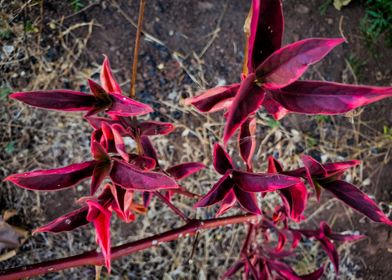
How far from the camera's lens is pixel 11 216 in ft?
6.28

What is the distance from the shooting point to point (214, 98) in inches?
35.4

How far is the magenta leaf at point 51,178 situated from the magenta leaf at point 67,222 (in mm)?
90

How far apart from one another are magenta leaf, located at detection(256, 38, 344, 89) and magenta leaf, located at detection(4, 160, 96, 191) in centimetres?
40

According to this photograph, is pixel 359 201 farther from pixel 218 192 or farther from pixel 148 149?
pixel 148 149

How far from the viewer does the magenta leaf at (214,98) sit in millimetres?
886

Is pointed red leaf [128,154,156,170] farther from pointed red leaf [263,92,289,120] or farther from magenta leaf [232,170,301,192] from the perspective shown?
pointed red leaf [263,92,289,120]

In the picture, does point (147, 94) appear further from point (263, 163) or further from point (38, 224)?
point (38, 224)

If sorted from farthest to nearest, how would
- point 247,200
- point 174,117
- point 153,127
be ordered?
1. point 174,117
2. point 153,127
3. point 247,200

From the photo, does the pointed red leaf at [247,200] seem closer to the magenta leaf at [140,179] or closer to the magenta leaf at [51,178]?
the magenta leaf at [140,179]

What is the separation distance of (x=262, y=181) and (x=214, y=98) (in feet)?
0.63

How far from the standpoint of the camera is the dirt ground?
6.35ft

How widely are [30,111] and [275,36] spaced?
138cm

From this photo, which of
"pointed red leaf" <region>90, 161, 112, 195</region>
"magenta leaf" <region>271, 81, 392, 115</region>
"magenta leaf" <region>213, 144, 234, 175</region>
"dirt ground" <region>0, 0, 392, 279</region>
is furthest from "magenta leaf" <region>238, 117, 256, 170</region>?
"dirt ground" <region>0, 0, 392, 279</region>

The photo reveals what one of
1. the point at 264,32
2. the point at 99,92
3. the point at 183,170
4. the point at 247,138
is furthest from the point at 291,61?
the point at 183,170
